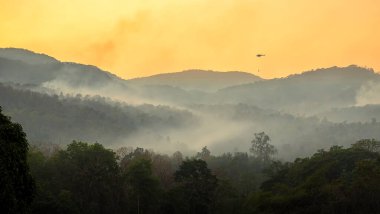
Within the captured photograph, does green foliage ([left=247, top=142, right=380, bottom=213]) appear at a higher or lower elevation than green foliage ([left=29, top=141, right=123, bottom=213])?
lower

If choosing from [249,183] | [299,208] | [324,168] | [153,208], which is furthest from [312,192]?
[249,183]

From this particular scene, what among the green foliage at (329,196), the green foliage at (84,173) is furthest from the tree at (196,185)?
the green foliage at (84,173)

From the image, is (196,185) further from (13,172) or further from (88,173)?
(13,172)

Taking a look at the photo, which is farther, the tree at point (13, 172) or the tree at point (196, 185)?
the tree at point (196, 185)

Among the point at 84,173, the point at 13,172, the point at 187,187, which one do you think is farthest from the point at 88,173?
the point at 13,172

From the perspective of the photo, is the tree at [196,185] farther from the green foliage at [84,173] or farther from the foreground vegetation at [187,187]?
the green foliage at [84,173]

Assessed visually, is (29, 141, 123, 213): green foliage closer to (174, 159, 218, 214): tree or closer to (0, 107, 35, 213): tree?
(174, 159, 218, 214): tree

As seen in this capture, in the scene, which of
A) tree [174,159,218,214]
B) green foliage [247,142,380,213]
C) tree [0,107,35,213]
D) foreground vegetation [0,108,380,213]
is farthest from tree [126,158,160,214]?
tree [0,107,35,213]
